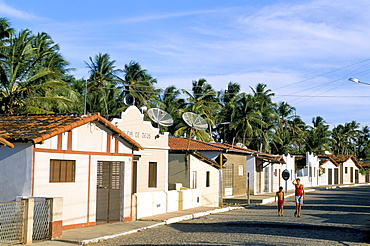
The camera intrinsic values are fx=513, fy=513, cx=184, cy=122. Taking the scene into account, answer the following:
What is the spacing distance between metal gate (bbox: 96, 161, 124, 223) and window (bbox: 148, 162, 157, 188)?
505 cm

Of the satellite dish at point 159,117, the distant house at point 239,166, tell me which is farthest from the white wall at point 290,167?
the satellite dish at point 159,117

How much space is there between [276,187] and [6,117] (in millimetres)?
34163

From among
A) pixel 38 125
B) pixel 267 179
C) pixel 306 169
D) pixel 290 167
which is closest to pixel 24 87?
pixel 38 125

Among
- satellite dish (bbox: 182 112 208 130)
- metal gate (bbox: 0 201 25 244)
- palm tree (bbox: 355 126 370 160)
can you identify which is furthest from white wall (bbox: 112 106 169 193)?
palm tree (bbox: 355 126 370 160)

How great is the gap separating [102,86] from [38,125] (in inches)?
1316

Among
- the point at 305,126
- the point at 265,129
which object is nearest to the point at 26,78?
the point at 265,129

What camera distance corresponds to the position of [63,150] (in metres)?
16.2

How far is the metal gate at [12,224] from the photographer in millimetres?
13164

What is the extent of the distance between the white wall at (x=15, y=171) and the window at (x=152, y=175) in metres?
10.2

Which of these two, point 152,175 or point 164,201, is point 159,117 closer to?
point 152,175

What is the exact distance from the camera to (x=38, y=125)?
16.4 meters

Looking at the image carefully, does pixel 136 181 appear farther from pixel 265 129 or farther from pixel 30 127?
pixel 265 129

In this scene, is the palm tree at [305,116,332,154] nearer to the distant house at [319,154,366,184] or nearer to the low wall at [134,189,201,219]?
the distant house at [319,154,366,184]

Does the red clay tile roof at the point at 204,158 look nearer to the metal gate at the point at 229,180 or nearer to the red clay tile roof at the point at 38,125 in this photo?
the metal gate at the point at 229,180
